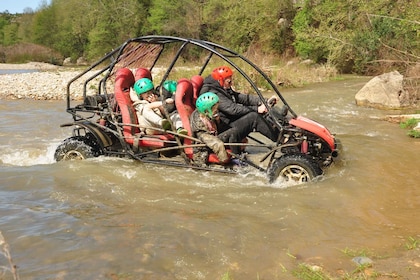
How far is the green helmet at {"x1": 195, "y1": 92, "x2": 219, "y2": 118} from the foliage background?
592 centimetres

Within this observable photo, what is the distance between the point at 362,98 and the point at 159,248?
1101 centimetres

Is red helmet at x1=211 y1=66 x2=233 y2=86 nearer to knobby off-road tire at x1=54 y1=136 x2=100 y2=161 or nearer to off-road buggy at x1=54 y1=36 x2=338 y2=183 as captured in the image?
off-road buggy at x1=54 y1=36 x2=338 y2=183

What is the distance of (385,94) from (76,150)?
31.6 feet

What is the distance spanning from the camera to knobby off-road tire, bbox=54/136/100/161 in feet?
21.7

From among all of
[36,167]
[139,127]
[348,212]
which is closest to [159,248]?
[348,212]

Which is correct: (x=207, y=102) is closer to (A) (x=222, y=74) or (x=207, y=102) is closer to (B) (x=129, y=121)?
(A) (x=222, y=74)

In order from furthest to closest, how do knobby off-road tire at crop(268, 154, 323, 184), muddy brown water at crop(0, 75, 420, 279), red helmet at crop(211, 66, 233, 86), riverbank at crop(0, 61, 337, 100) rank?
riverbank at crop(0, 61, 337, 100) → red helmet at crop(211, 66, 233, 86) → knobby off-road tire at crop(268, 154, 323, 184) → muddy brown water at crop(0, 75, 420, 279)

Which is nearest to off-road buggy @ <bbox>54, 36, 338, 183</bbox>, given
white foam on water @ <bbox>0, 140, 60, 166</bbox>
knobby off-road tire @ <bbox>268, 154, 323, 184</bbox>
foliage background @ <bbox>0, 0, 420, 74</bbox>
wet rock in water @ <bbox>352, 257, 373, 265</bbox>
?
knobby off-road tire @ <bbox>268, 154, 323, 184</bbox>

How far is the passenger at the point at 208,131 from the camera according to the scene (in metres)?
5.67

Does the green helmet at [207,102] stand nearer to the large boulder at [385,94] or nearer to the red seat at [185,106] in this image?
the red seat at [185,106]

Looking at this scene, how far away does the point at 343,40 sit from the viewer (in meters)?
23.7

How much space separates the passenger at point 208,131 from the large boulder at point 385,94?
8.31 meters

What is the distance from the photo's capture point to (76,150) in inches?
261

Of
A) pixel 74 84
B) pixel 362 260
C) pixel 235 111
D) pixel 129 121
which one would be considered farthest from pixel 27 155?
pixel 74 84
